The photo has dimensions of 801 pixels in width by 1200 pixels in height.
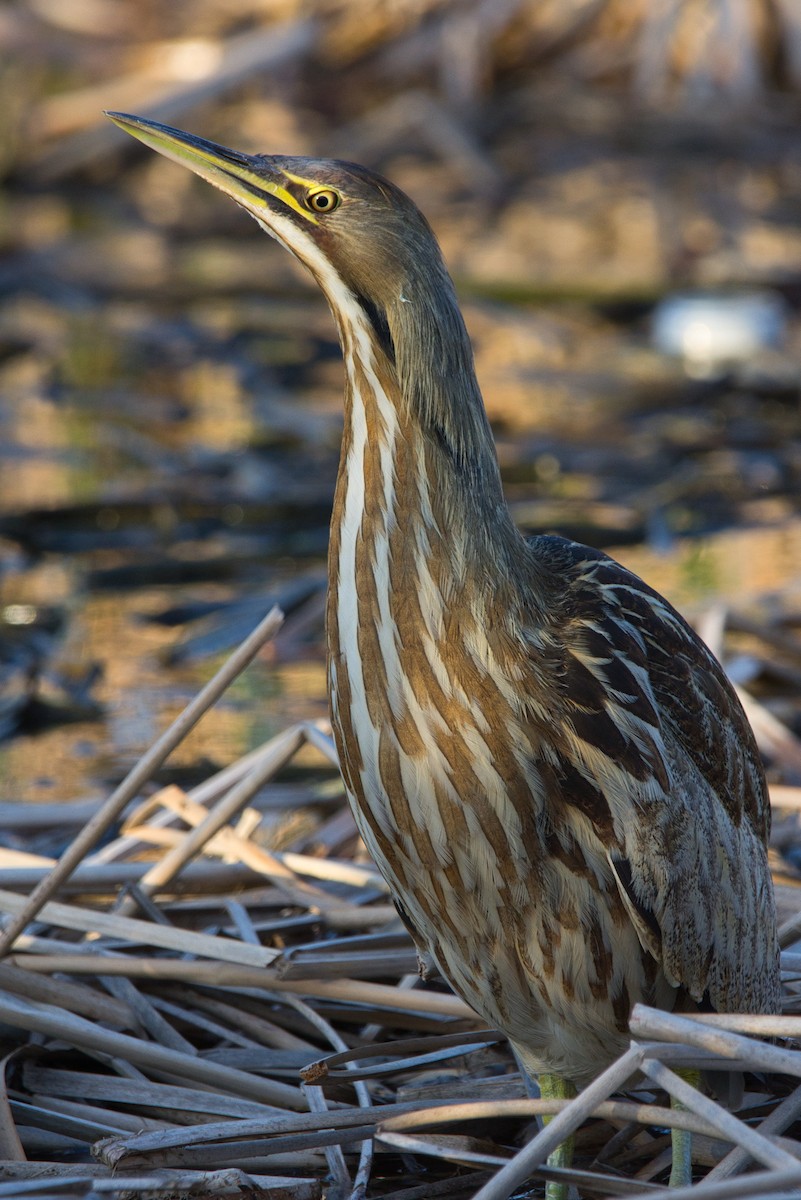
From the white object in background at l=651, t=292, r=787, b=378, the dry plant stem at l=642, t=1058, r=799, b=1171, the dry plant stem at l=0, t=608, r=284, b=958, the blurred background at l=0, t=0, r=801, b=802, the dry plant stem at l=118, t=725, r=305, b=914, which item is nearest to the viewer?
the dry plant stem at l=642, t=1058, r=799, b=1171

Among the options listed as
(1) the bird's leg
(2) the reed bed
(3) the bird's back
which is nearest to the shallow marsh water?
(2) the reed bed

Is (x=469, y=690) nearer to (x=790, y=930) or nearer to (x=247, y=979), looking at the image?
(x=247, y=979)

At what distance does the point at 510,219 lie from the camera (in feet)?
26.3

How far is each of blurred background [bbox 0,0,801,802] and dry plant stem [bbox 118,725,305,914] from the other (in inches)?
31.6

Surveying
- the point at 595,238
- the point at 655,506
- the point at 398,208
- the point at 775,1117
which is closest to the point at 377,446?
the point at 398,208

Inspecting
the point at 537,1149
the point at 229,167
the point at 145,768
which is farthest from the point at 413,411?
the point at 537,1149

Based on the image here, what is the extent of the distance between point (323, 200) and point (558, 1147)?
1084mm

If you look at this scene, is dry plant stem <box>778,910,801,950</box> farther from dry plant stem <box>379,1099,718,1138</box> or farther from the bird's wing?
dry plant stem <box>379,1099,718,1138</box>

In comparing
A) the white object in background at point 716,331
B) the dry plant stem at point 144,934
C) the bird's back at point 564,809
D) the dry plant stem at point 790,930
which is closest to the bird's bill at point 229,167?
the bird's back at point 564,809

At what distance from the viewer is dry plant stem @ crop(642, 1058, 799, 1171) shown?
1.66m

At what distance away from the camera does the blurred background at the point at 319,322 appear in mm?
3977

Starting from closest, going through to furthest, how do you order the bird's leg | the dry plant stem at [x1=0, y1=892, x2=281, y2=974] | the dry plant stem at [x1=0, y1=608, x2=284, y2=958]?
the bird's leg, the dry plant stem at [x1=0, y1=608, x2=284, y2=958], the dry plant stem at [x1=0, y1=892, x2=281, y2=974]

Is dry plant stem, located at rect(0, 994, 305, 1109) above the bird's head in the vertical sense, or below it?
below

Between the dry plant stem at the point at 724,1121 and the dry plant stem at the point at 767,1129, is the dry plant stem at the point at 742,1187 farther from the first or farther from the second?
the dry plant stem at the point at 767,1129
